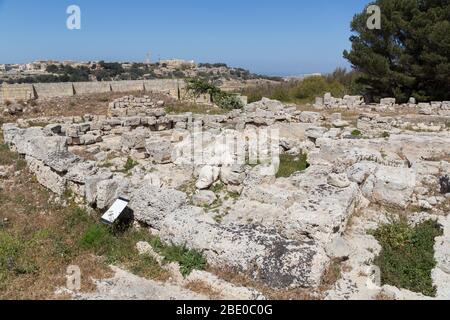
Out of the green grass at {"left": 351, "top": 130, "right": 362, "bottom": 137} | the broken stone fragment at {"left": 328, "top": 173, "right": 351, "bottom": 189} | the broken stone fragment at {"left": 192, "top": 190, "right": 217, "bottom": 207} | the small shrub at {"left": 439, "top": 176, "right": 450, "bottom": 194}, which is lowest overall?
the broken stone fragment at {"left": 192, "top": 190, "right": 217, "bottom": 207}

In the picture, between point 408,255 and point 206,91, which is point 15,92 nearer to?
point 206,91

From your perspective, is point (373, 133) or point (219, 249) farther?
point (373, 133)

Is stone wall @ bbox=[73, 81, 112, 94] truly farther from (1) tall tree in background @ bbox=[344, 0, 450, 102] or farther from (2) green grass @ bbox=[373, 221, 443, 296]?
(2) green grass @ bbox=[373, 221, 443, 296]

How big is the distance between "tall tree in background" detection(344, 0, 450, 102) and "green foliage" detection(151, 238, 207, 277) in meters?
23.6

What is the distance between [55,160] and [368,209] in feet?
23.4

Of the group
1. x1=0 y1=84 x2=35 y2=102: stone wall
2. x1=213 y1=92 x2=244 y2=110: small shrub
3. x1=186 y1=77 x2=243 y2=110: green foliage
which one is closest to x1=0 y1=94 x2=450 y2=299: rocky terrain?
x1=213 y1=92 x2=244 y2=110: small shrub

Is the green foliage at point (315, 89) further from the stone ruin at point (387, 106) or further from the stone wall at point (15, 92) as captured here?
the stone wall at point (15, 92)

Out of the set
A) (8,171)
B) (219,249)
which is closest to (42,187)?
(8,171)

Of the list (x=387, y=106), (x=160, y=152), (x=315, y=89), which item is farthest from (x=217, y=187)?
(x=315, y=89)

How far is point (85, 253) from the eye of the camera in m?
6.25

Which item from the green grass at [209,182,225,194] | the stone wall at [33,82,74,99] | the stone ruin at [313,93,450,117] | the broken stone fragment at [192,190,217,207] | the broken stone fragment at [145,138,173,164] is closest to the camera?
the broken stone fragment at [192,190,217,207]

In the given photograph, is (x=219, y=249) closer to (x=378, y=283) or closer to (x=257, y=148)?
(x=378, y=283)

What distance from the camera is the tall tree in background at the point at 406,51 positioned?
24.7m

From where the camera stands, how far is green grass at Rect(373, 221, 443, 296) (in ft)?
18.3
